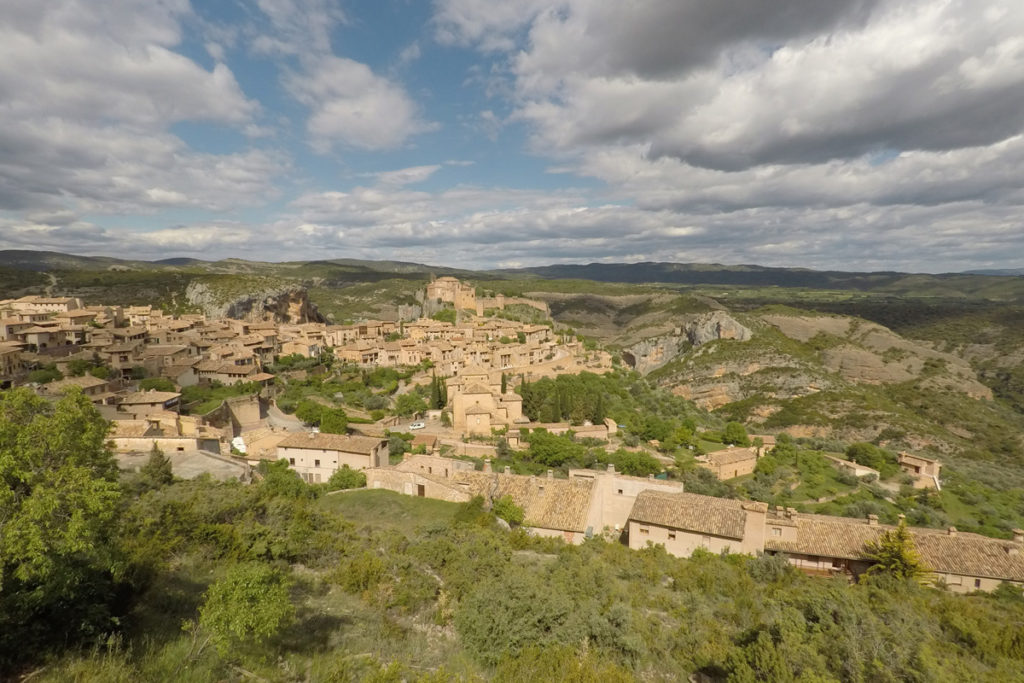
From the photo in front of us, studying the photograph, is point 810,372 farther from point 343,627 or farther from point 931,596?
point 343,627

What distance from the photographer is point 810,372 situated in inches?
3856

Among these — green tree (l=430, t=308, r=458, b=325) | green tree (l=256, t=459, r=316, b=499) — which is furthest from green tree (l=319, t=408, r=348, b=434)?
green tree (l=430, t=308, r=458, b=325)

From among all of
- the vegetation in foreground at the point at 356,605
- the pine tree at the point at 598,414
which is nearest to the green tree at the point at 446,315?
the pine tree at the point at 598,414

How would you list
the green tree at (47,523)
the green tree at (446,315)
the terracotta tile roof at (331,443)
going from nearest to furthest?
the green tree at (47,523) < the terracotta tile roof at (331,443) < the green tree at (446,315)

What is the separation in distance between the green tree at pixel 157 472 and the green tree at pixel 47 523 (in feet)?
37.3

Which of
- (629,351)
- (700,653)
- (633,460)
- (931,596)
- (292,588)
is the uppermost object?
(292,588)

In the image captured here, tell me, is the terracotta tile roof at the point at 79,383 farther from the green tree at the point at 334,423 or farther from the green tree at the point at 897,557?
the green tree at the point at 897,557

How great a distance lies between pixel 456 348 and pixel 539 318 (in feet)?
174

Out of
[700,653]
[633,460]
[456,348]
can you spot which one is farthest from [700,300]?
[700,653]

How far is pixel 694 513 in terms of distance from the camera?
25734mm

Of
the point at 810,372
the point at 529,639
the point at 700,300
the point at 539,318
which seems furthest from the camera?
the point at 700,300

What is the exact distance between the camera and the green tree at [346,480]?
28.9m

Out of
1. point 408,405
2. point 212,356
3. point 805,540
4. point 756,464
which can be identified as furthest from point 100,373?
point 756,464

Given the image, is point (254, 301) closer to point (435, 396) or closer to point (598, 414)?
point (435, 396)
